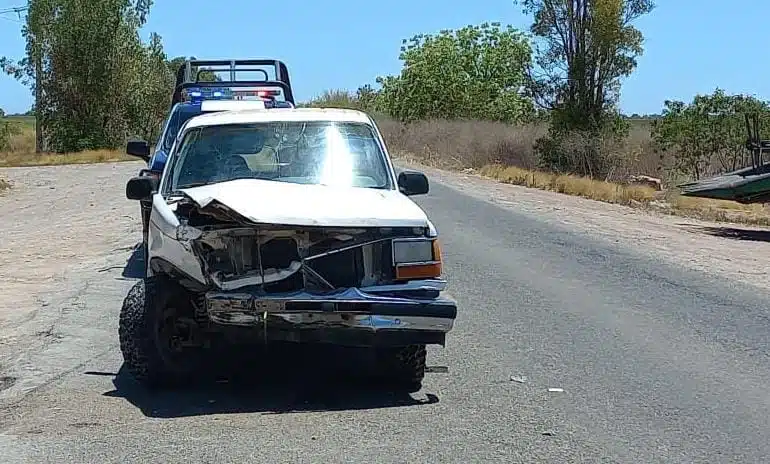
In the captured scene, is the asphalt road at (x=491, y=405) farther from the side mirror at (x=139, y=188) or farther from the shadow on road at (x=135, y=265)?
the shadow on road at (x=135, y=265)

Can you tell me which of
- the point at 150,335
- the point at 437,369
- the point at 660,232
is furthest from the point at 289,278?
the point at 660,232

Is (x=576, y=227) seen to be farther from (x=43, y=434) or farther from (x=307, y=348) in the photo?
(x=43, y=434)

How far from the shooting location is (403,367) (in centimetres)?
693

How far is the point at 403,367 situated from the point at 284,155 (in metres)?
2.03

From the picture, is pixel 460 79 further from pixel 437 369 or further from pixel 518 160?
pixel 437 369

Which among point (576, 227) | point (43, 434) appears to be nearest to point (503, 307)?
point (43, 434)

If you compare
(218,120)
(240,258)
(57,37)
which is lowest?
(240,258)

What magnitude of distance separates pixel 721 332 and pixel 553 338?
1587 mm

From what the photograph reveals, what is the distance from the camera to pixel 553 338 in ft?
28.9

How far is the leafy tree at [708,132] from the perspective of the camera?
129 ft

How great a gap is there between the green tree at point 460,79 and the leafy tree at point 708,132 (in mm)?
18697

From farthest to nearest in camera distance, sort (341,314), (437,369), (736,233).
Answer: (736,233)
(437,369)
(341,314)

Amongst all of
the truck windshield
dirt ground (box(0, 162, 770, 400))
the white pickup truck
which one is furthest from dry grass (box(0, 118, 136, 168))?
the white pickup truck

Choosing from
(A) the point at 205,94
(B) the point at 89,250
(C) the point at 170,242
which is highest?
(A) the point at 205,94
